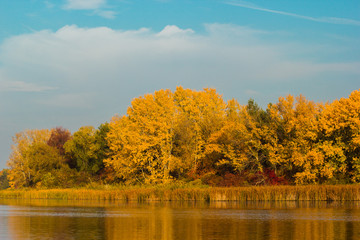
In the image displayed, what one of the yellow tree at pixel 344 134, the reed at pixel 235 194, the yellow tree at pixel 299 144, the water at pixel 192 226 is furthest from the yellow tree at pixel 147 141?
the water at pixel 192 226

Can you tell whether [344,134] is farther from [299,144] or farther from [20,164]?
[20,164]

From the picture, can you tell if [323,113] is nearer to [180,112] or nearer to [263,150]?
[263,150]

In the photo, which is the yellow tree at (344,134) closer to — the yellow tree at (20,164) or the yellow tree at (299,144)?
the yellow tree at (299,144)

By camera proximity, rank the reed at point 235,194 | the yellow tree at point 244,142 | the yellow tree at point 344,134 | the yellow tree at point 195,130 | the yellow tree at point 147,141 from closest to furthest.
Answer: the reed at point 235,194 < the yellow tree at point 344,134 < the yellow tree at point 244,142 < the yellow tree at point 147,141 < the yellow tree at point 195,130

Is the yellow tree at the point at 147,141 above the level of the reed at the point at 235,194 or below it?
above

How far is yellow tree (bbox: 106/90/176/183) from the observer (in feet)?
210

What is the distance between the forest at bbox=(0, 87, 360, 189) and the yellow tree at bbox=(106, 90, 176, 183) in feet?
0.46

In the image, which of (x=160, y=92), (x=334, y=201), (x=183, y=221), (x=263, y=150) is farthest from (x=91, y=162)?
(x=183, y=221)

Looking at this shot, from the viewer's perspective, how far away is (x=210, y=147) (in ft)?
209

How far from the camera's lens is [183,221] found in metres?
28.1

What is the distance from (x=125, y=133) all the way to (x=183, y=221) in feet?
129

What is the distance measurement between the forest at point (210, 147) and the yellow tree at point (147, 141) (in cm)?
14

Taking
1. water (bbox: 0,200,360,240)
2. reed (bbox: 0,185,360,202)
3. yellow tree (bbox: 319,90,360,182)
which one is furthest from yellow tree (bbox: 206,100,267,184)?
water (bbox: 0,200,360,240)

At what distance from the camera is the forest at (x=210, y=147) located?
53250mm
